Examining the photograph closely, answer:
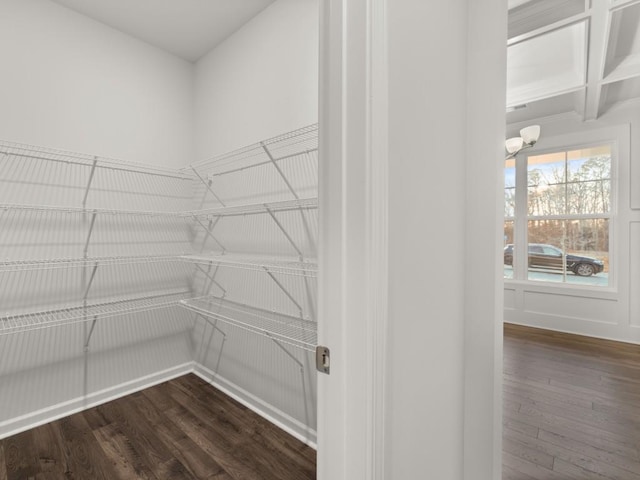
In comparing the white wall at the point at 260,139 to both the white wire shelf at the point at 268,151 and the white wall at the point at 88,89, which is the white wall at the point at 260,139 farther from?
the white wall at the point at 88,89

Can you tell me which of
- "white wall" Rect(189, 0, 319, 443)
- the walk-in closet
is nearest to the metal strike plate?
the walk-in closet

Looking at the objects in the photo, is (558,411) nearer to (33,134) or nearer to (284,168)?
(284,168)

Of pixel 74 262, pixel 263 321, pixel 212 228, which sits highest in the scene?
pixel 212 228

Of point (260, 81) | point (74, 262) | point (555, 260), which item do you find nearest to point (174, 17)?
point (260, 81)

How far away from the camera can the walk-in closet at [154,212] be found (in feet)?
6.01

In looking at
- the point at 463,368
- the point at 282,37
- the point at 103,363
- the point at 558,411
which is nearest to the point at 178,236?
the point at 103,363

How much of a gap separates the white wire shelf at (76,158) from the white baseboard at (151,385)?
4.70 feet

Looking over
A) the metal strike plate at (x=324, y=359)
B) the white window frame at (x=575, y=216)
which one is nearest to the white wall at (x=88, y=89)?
the metal strike plate at (x=324, y=359)

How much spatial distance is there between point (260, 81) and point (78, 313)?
1.78 meters

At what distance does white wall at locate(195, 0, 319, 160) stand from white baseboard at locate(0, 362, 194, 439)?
5.32 feet

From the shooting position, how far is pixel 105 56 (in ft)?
7.13

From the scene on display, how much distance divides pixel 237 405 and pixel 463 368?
5.13 ft

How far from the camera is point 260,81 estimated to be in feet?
6.69

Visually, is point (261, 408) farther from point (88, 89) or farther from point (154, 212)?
point (88, 89)
